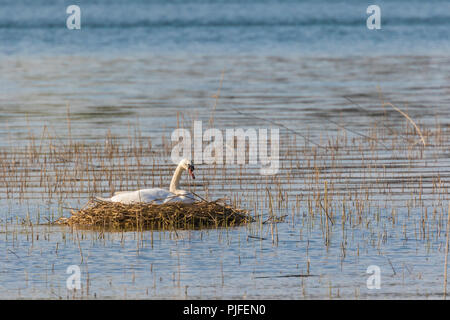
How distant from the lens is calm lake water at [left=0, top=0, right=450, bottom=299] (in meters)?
11.9

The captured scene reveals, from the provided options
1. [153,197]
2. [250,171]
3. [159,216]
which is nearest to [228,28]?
[250,171]

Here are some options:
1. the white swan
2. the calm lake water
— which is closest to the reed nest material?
the white swan

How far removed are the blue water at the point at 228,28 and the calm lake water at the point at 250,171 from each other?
2.13 m

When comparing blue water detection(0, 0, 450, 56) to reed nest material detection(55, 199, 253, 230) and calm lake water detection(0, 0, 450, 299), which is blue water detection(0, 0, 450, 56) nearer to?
calm lake water detection(0, 0, 450, 299)

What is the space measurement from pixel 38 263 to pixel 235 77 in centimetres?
2782

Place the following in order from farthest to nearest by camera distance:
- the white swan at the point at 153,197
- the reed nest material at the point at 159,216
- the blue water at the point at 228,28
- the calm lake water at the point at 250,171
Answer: the blue water at the point at 228,28 → the white swan at the point at 153,197 → the reed nest material at the point at 159,216 → the calm lake water at the point at 250,171

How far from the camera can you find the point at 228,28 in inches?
2995

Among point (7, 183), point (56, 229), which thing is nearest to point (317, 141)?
point (7, 183)

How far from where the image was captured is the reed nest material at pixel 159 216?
578 inches

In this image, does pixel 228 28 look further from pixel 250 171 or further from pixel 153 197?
pixel 153 197

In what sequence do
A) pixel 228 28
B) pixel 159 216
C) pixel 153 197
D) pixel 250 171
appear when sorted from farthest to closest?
1. pixel 228 28
2. pixel 250 171
3. pixel 153 197
4. pixel 159 216

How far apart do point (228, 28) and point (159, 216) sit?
62446 millimetres

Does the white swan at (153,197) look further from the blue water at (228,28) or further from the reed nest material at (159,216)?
the blue water at (228,28)

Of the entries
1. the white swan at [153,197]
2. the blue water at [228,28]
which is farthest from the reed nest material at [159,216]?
the blue water at [228,28]
